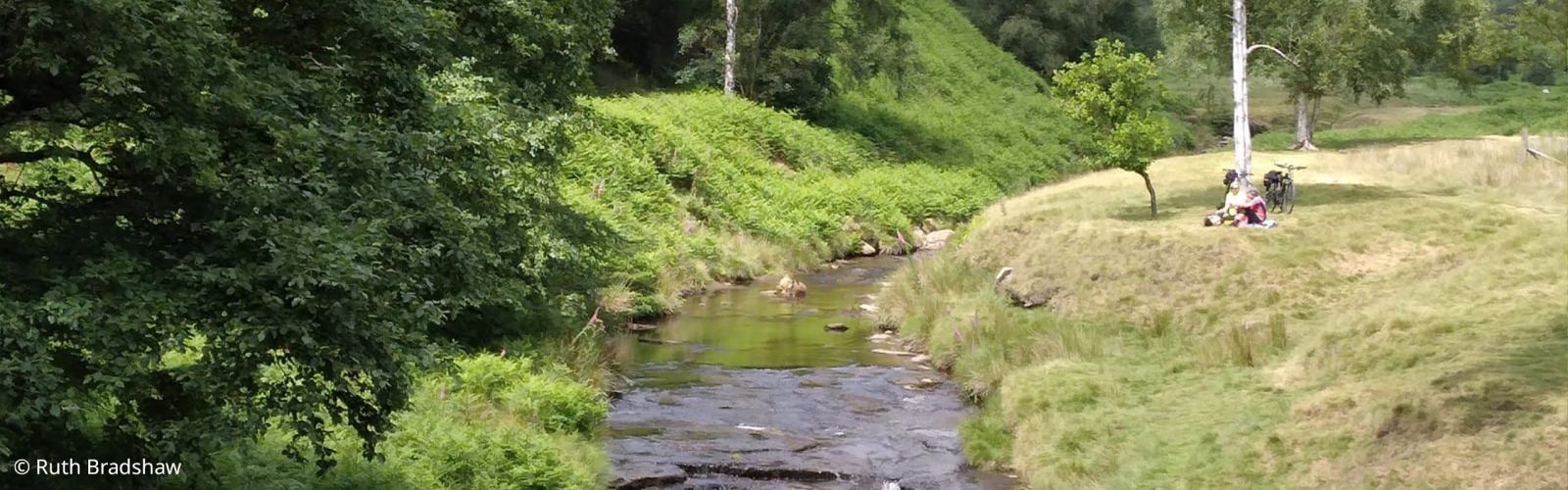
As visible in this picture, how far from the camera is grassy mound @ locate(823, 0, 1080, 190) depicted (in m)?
46.6

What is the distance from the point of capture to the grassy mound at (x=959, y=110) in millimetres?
46594

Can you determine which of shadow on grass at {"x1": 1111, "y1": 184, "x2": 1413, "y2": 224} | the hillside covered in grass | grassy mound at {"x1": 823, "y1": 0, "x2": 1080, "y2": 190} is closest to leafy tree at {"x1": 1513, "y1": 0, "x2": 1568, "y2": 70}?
shadow on grass at {"x1": 1111, "y1": 184, "x2": 1413, "y2": 224}

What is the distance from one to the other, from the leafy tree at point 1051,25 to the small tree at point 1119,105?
4388 cm

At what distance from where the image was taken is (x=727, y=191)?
108 ft

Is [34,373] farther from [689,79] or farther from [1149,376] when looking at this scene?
[689,79]

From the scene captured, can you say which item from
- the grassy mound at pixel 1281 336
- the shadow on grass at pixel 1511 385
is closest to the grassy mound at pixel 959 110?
the grassy mound at pixel 1281 336

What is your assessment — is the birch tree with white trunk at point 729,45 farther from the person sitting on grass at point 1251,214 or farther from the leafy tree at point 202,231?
the leafy tree at point 202,231

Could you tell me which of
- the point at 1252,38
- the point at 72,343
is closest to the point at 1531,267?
the point at 72,343

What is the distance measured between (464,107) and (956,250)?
43.2 ft

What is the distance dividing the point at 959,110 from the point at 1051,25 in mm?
15290

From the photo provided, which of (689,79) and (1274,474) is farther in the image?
(689,79)

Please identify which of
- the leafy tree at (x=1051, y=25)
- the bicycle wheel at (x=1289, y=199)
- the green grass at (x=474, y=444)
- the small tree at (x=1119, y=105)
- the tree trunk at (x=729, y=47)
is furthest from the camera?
the leafy tree at (x=1051, y=25)

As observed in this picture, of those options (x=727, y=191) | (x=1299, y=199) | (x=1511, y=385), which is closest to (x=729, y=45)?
(x=727, y=191)

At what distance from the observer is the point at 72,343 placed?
6.70 metres
